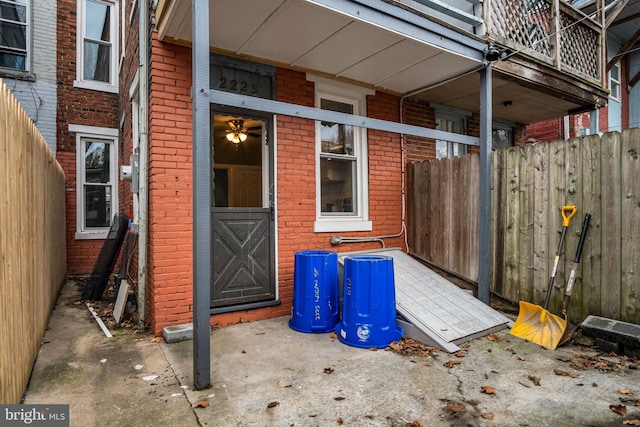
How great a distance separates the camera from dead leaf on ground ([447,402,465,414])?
262cm

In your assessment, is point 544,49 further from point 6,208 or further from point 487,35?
point 6,208

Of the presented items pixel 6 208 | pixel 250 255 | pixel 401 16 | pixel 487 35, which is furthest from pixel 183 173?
pixel 487 35

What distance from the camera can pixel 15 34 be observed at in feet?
25.5

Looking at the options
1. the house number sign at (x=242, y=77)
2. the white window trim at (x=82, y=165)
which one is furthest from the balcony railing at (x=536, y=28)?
the white window trim at (x=82, y=165)

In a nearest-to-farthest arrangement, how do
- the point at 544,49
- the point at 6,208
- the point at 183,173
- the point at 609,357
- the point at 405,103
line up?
the point at 6,208 < the point at 609,357 < the point at 183,173 < the point at 544,49 < the point at 405,103

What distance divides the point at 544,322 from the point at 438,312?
3.84 ft

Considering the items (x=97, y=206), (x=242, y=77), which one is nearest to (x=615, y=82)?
(x=242, y=77)

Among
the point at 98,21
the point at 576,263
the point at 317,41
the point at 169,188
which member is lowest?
the point at 576,263

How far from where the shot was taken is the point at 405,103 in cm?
646

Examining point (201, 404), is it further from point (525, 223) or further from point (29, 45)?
point (29, 45)

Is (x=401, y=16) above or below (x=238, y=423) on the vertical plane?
above

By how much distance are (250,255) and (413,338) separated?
7.63 feet

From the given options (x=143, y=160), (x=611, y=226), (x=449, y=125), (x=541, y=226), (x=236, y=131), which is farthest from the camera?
(x=449, y=125)

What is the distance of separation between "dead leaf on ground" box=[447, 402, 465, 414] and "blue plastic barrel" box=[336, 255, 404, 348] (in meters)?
1.22
